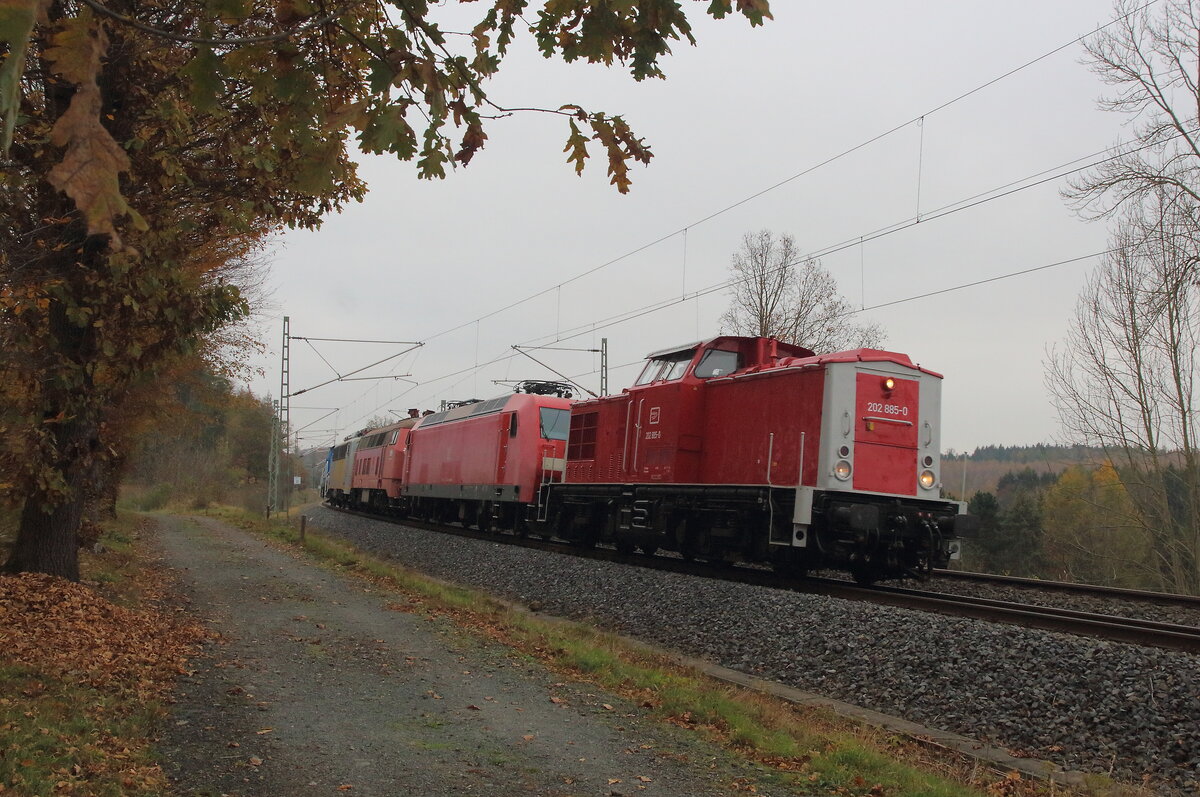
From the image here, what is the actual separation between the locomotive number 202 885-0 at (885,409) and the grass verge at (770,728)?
4733 millimetres

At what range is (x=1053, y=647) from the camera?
25.7 ft

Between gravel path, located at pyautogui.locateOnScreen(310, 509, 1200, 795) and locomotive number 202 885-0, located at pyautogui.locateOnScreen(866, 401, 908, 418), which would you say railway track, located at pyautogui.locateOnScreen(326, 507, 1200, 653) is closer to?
gravel path, located at pyautogui.locateOnScreen(310, 509, 1200, 795)

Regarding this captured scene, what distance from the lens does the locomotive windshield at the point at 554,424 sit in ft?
74.0

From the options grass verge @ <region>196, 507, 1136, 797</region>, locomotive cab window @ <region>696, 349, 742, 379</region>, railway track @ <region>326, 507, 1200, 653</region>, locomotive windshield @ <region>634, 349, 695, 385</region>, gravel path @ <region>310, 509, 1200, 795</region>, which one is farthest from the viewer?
locomotive windshield @ <region>634, 349, 695, 385</region>

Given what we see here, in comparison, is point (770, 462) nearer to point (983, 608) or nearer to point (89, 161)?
point (983, 608)

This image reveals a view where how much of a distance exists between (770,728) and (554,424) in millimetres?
15971

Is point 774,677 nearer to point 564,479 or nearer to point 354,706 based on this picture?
point 354,706

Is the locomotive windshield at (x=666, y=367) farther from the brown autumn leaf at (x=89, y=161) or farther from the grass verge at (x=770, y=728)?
the brown autumn leaf at (x=89, y=161)

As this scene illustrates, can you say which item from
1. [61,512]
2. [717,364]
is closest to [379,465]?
[717,364]

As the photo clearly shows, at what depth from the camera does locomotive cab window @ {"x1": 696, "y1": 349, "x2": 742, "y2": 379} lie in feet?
49.9

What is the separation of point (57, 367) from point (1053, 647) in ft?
31.5

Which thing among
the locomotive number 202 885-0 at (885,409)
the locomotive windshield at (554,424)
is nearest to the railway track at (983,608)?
the locomotive number 202 885-0 at (885,409)

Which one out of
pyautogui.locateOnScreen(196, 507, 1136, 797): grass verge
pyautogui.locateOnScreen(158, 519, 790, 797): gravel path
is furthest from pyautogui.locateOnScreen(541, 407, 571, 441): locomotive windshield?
pyautogui.locateOnScreen(158, 519, 790, 797): gravel path

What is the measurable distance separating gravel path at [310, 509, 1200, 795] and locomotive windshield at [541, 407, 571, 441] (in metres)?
9.41
